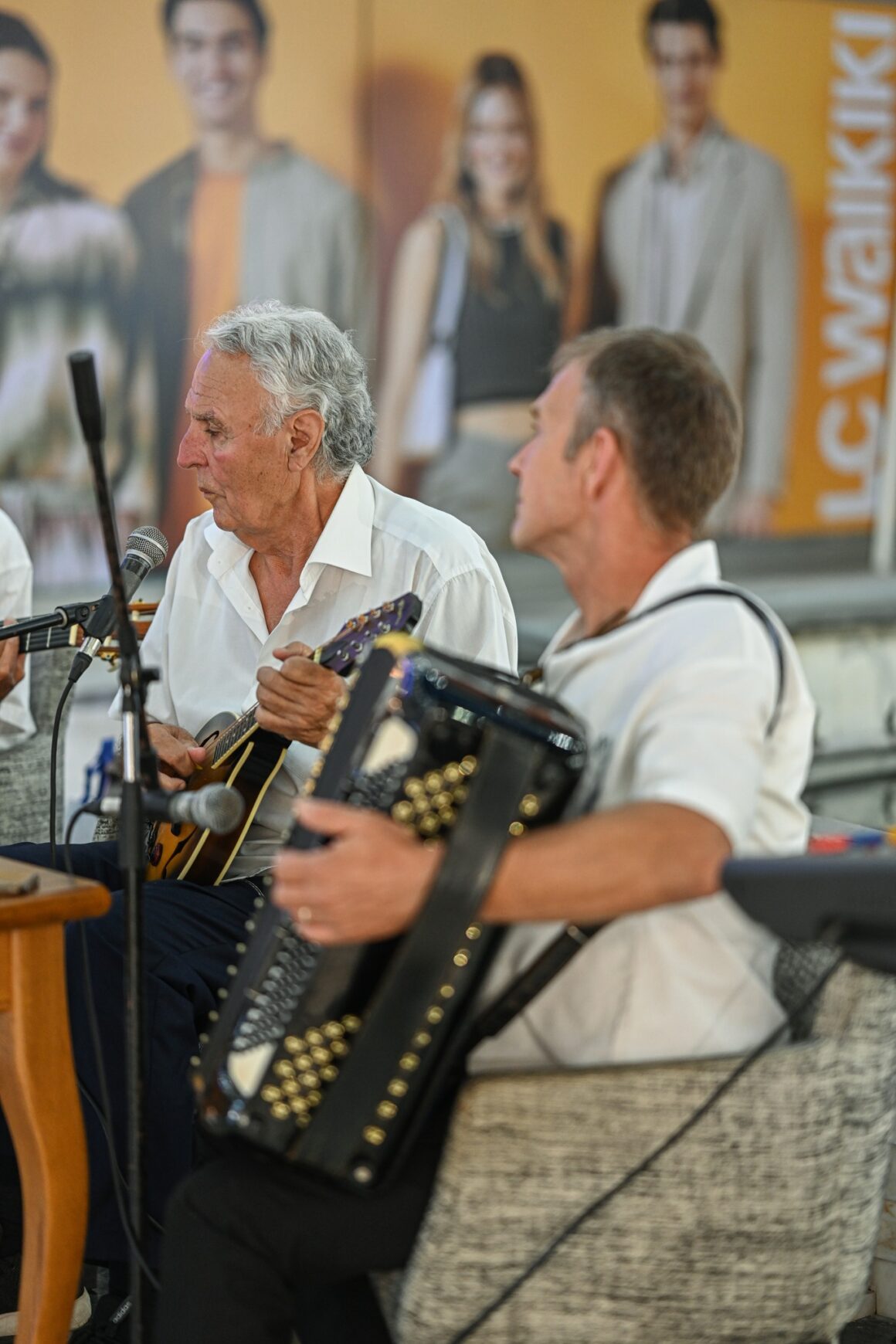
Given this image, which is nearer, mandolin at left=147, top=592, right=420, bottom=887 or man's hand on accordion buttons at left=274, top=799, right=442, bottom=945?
man's hand on accordion buttons at left=274, top=799, right=442, bottom=945

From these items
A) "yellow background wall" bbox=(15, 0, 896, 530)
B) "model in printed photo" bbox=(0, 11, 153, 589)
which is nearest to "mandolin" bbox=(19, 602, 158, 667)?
"model in printed photo" bbox=(0, 11, 153, 589)

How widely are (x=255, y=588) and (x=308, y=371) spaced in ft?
1.26

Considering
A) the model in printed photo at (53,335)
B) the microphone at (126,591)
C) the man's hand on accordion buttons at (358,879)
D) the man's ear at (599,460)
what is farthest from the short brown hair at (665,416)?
the model in printed photo at (53,335)

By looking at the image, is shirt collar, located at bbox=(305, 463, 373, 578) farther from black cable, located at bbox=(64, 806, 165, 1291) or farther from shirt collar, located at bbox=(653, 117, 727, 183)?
shirt collar, located at bbox=(653, 117, 727, 183)

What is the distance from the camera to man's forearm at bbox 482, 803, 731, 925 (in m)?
1.48

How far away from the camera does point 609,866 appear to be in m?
1.48

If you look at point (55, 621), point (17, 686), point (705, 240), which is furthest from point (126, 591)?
point (705, 240)

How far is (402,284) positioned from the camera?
527 cm

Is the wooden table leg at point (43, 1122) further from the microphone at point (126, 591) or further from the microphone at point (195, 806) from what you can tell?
the microphone at point (126, 591)

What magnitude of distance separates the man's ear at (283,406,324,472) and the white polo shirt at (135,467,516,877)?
0.30ft

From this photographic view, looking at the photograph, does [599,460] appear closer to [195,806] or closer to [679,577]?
[679,577]

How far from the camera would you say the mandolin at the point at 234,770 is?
88.5 inches

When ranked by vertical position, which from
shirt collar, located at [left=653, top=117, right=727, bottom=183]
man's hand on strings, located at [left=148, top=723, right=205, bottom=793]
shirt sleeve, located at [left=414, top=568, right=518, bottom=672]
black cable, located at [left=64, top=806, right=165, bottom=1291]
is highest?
shirt collar, located at [left=653, top=117, right=727, bottom=183]

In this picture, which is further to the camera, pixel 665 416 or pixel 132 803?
pixel 132 803
